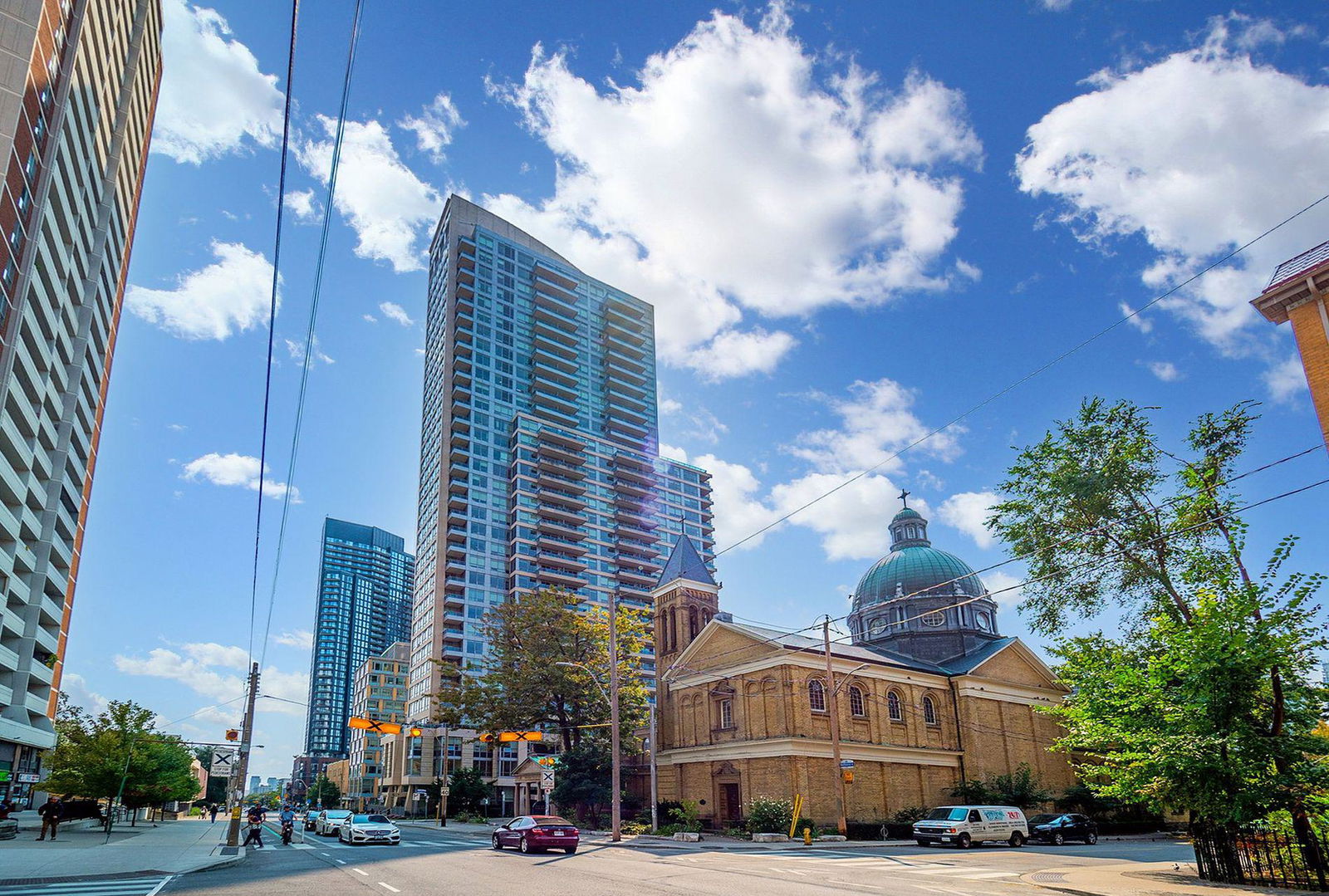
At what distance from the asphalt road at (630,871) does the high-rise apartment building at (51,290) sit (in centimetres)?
3297

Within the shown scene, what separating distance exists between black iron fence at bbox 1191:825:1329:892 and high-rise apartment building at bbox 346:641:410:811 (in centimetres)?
12138

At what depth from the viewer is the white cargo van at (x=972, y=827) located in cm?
3425

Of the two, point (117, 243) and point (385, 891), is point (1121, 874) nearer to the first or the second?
point (385, 891)

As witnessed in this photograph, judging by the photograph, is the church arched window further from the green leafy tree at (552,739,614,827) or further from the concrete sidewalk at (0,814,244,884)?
the concrete sidewalk at (0,814,244,884)

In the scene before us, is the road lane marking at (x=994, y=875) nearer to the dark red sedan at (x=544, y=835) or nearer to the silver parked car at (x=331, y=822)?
the dark red sedan at (x=544, y=835)

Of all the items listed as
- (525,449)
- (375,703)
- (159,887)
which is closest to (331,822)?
(159,887)

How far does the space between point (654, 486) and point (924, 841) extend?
91.5 meters

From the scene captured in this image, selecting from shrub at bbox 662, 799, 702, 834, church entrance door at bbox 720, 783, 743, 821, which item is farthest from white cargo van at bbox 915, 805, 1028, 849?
church entrance door at bbox 720, 783, 743, 821

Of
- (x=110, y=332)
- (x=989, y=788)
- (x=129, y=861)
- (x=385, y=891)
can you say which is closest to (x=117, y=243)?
(x=110, y=332)

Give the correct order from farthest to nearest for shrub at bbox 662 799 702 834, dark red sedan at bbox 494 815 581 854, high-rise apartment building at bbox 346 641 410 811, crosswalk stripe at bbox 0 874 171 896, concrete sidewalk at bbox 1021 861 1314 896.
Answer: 1. high-rise apartment building at bbox 346 641 410 811
2. shrub at bbox 662 799 702 834
3. dark red sedan at bbox 494 815 581 854
4. concrete sidewalk at bbox 1021 861 1314 896
5. crosswalk stripe at bbox 0 874 171 896

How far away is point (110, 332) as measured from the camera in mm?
69938

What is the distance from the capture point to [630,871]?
65.5 feet

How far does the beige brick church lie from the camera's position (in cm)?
4362

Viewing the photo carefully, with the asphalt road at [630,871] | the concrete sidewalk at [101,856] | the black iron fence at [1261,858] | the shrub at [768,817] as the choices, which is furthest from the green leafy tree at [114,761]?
the black iron fence at [1261,858]
